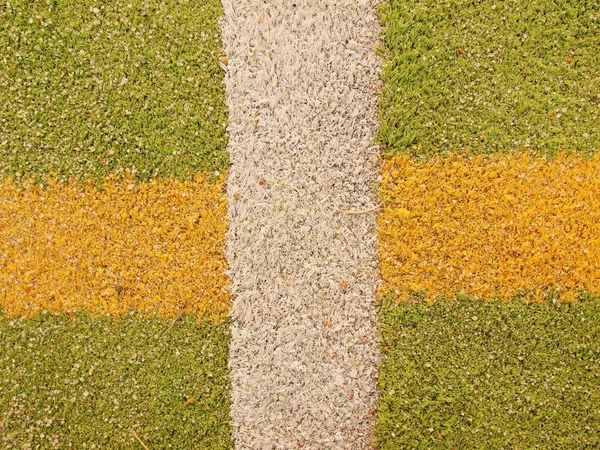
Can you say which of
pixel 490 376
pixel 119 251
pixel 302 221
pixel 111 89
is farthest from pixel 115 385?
pixel 490 376

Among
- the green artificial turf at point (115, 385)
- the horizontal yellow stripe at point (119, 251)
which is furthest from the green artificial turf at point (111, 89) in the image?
the green artificial turf at point (115, 385)

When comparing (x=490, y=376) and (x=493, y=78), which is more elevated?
(x=493, y=78)

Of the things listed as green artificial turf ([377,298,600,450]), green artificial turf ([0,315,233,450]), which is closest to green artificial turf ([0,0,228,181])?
green artificial turf ([0,315,233,450])

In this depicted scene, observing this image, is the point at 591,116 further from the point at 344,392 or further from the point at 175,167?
the point at 175,167

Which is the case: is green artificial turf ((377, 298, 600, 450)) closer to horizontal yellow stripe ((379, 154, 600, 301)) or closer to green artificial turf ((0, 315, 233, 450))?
horizontal yellow stripe ((379, 154, 600, 301))

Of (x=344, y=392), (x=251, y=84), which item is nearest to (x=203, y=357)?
(x=344, y=392)

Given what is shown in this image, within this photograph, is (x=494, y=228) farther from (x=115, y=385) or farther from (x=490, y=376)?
(x=115, y=385)
